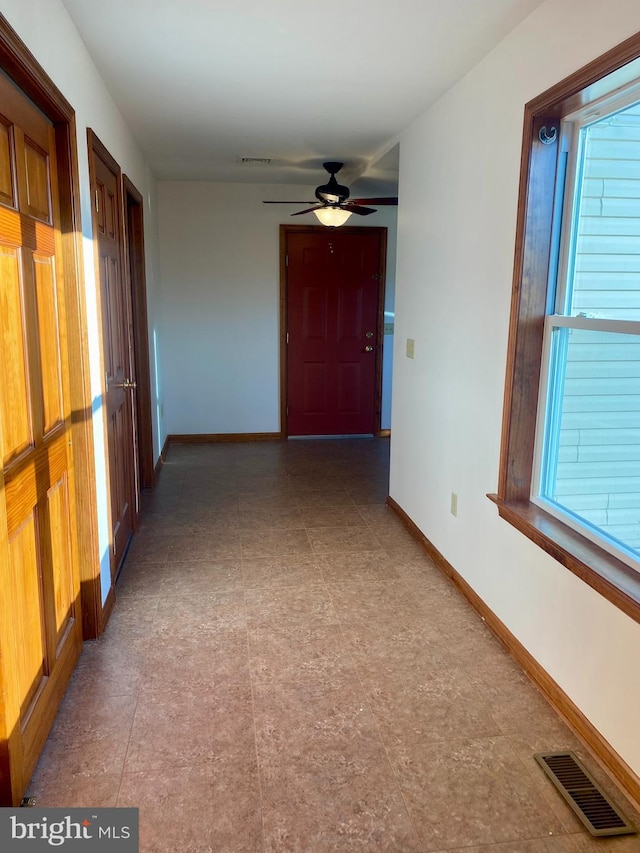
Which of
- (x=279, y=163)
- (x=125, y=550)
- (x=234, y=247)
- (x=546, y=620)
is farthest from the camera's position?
(x=234, y=247)

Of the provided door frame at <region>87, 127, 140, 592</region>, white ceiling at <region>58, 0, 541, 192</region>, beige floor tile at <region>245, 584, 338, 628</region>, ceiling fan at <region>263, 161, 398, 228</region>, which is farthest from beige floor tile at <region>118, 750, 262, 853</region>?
ceiling fan at <region>263, 161, 398, 228</region>

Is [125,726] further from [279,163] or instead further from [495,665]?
[279,163]

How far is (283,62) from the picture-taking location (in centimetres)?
272

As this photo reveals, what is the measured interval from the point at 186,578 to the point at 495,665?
156cm

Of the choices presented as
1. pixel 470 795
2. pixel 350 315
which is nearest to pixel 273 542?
pixel 470 795

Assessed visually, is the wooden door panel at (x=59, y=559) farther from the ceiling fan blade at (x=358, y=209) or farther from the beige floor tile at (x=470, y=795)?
the ceiling fan blade at (x=358, y=209)

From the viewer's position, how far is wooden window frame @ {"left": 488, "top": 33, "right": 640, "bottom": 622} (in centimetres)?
194

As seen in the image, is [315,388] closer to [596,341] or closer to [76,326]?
[76,326]

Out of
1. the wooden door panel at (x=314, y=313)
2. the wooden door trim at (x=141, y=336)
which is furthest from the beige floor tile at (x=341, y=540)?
the wooden door panel at (x=314, y=313)

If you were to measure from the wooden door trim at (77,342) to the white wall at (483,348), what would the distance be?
1647mm

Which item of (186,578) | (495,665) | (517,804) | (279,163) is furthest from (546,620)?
(279,163)

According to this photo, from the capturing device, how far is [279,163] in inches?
189

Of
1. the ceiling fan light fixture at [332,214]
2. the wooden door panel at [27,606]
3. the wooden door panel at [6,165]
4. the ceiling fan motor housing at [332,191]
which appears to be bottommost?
the wooden door panel at [27,606]

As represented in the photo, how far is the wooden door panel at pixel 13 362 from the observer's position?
1.66 metres
